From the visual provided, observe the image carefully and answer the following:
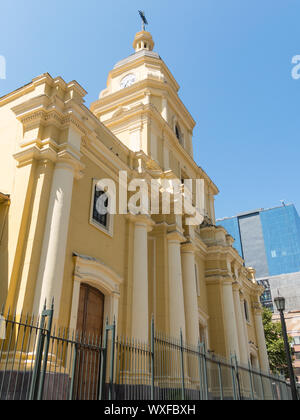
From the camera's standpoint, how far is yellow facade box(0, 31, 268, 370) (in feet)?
31.0

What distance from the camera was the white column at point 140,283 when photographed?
475 inches

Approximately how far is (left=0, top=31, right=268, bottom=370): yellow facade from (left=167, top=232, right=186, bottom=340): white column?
1.5 inches

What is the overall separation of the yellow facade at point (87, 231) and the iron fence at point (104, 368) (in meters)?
0.84

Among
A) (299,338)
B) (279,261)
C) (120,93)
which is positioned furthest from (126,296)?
(279,261)

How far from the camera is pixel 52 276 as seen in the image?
899 centimetres

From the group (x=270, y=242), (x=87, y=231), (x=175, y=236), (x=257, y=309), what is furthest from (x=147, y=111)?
(x=270, y=242)

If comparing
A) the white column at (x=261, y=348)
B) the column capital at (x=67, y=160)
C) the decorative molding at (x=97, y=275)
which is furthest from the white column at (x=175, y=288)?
the white column at (x=261, y=348)

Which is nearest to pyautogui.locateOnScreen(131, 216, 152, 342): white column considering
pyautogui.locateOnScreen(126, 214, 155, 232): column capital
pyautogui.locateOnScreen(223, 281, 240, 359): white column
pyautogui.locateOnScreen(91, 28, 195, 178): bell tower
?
pyautogui.locateOnScreen(126, 214, 155, 232): column capital

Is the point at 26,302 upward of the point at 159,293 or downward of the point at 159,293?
downward

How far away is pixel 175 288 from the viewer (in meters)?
14.3

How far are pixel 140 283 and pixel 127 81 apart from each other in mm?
15527

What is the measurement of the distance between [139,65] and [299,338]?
47.4m

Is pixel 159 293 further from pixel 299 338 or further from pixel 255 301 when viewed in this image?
pixel 299 338
